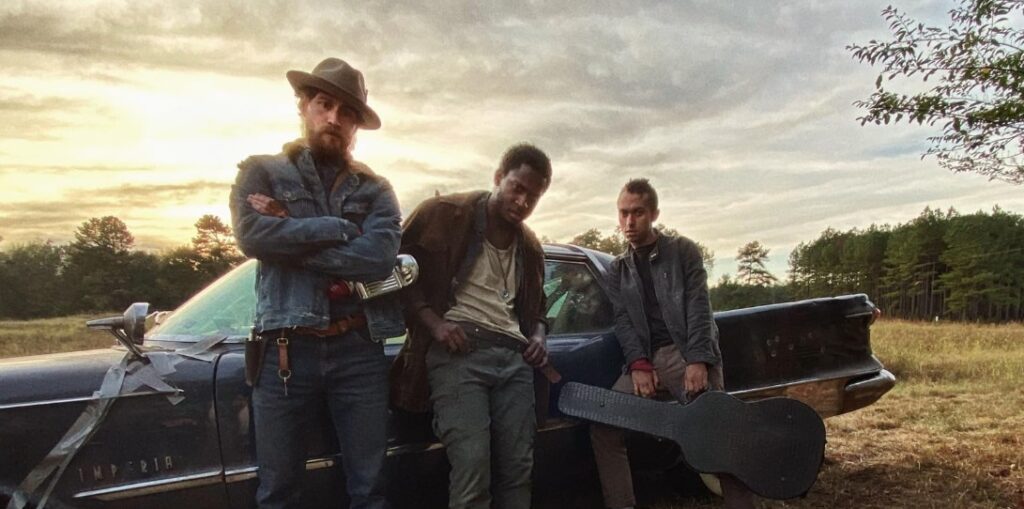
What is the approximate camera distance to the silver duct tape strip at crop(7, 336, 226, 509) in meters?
2.24

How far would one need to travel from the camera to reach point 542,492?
3215 mm

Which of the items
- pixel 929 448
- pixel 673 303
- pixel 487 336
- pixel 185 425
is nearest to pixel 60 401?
pixel 185 425

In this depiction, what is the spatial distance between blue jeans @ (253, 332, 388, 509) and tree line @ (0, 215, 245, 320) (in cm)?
1492

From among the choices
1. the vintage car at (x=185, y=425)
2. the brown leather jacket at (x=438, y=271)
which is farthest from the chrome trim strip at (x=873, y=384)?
the brown leather jacket at (x=438, y=271)

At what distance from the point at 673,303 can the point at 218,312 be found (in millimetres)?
2086

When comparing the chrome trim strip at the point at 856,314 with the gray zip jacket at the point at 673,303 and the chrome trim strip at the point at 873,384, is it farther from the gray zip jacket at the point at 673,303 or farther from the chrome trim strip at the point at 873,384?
the gray zip jacket at the point at 673,303

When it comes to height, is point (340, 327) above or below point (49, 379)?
above

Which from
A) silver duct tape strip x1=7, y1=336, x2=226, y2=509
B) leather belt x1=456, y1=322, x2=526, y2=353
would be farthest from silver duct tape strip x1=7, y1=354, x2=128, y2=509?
leather belt x1=456, y1=322, x2=526, y2=353

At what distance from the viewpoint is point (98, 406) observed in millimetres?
2338

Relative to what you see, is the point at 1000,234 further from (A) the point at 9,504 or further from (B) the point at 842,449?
(A) the point at 9,504

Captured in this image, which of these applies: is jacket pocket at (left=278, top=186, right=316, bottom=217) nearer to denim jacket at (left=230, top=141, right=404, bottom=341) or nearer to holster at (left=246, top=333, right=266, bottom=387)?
denim jacket at (left=230, top=141, right=404, bottom=341)

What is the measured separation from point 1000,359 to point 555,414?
1213 cm

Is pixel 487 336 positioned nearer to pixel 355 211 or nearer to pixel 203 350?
pixel 355 211

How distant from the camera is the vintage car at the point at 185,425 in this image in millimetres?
2295
